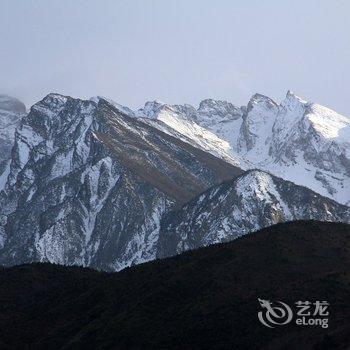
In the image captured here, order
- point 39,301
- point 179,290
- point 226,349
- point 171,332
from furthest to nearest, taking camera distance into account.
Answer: point 39,301 < point 179,290 < point 171,332 < point 226,349

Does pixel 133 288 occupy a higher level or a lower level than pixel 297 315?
lower

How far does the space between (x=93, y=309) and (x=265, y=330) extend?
38.5 meters


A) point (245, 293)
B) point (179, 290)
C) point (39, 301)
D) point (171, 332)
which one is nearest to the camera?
point (171, 332)

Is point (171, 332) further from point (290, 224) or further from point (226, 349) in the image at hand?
point (290, 224)

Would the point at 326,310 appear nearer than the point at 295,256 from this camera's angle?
Yes

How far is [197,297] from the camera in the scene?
130 m

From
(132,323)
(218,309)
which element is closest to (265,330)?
(218,309)

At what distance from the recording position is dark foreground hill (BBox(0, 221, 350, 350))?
114562mm

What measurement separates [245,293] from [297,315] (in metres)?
16.0

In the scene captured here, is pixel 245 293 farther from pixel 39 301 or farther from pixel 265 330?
pixel 39 301

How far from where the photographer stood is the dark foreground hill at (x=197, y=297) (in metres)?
115

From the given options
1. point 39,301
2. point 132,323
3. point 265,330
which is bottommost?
point 39,301

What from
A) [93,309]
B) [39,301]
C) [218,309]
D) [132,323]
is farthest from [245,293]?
[39,301]

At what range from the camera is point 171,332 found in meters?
120
